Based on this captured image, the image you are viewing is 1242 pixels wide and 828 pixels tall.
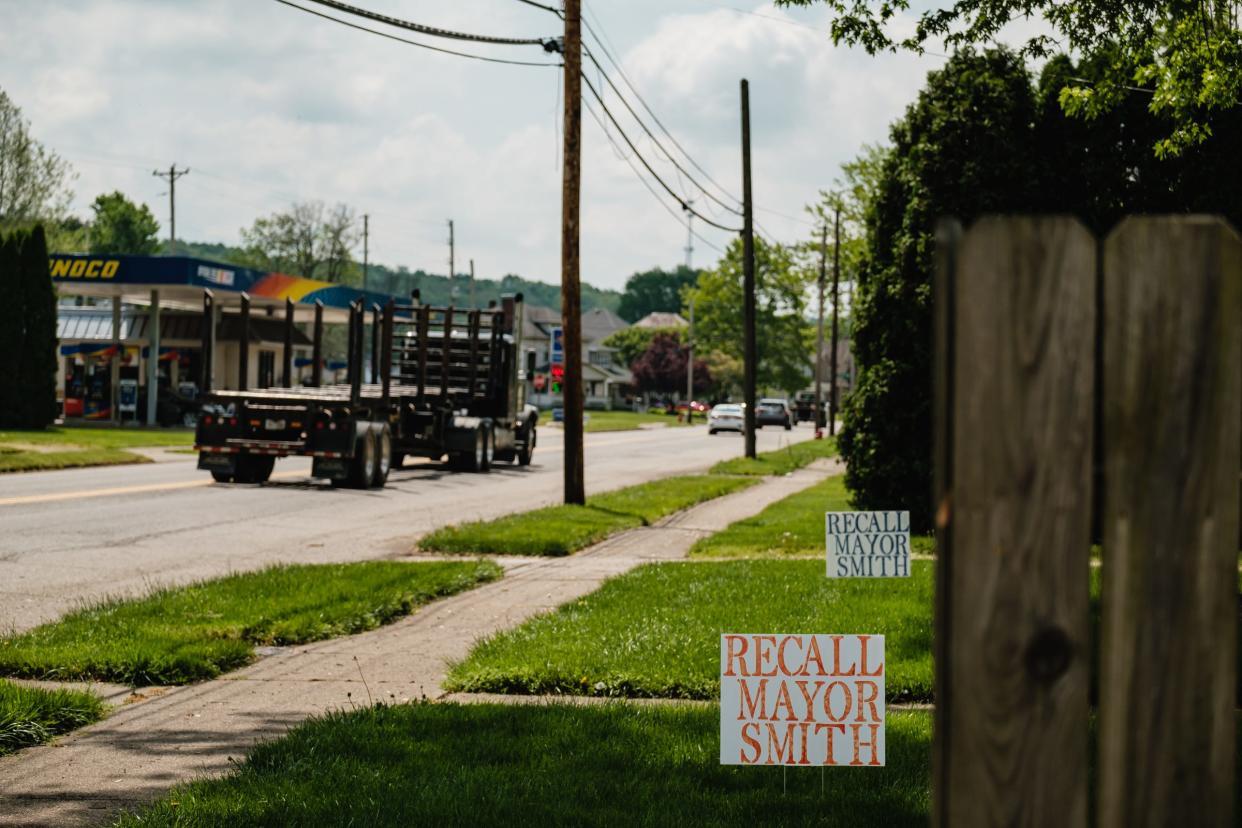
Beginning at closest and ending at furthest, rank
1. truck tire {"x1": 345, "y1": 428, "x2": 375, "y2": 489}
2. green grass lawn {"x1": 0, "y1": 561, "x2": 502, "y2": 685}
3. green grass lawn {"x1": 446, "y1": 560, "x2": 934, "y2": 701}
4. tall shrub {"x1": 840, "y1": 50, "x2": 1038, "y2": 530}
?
green grass lawn {"x1": 446, "y1": 560, "x2": 934, "y2": 701}
green grass lawn {"x1": 0, "y1": 561, "x2": 502, "y2": 685}
tall shrub {"x1": 840, "y1": 50, "x2": 1038, "y2": 530}
truck tire {"x1": 345, "y1": 428, "x2": 375, "y2": 489}

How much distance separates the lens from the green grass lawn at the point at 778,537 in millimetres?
16328

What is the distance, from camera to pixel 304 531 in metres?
17.9

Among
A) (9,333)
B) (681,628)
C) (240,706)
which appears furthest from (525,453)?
(240,706)

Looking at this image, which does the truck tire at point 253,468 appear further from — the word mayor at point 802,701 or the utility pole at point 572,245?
the word mayor at point 802,701

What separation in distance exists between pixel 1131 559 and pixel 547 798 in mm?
3751

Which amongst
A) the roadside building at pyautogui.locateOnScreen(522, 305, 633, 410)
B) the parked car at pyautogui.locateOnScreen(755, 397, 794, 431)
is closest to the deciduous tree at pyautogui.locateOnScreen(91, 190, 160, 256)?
the roadside building at pyautogui.locateOnScreen(522, 305, 633, 410)

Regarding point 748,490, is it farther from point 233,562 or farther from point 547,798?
point 547,798

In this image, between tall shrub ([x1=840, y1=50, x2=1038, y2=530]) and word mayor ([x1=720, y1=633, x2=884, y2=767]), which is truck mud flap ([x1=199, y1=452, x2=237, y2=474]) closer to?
tall shrub ([x1=840, y1=50, x2=1038, y2=530])

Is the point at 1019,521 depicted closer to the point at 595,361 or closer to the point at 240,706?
the point at 240,706

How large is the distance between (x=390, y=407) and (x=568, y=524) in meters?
9.69

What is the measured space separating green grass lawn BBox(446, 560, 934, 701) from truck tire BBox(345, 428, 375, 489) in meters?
11.8

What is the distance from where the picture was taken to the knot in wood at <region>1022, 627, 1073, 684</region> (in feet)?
7.11

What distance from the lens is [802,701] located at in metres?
5.47

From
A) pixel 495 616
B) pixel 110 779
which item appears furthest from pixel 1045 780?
pixel 495 616
